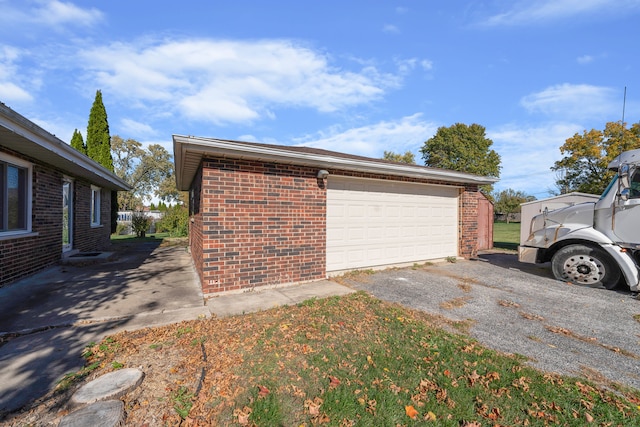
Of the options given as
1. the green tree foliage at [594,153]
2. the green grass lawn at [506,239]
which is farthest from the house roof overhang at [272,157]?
the green tree foliage at [594,153]

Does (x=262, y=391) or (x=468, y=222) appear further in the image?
(x=468, y=222)

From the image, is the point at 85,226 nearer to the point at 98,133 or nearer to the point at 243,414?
the point at 98,133

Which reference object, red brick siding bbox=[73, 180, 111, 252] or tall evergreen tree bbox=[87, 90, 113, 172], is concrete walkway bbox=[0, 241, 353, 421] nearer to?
red brick siding bbox=[73, 180, 111, 252]

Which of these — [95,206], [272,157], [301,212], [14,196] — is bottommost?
[301,212]

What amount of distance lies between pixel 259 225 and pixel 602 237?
22.0 ft

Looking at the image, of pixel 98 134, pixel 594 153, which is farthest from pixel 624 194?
pixel 98 134

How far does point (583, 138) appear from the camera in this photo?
16766 millimetres

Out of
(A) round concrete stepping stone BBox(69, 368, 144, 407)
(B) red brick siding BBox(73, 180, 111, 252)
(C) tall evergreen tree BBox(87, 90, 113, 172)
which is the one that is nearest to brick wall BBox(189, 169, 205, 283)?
(A) round concrete stepping stone BBox(69, 368, 144, 407)

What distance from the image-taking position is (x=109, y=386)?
94.0 inches

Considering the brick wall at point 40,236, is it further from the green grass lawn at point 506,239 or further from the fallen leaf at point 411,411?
the green grass lawn at point 506,239

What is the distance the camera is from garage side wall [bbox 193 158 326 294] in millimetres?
5094

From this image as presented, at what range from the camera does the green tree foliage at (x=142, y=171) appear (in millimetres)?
37750

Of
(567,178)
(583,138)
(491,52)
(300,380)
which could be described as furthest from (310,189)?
(567,178)

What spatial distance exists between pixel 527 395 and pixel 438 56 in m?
8.66
